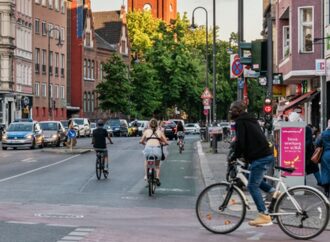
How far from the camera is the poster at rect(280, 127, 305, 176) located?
19.0 meters

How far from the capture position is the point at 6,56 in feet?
279

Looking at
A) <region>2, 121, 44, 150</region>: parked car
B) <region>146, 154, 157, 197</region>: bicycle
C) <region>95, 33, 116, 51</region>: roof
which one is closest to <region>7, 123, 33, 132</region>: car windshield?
<region>2, 121, 44, 150</region>: parked car

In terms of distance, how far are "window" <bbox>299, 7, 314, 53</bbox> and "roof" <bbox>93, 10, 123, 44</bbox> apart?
87443 millimetres

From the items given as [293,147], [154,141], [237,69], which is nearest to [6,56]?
[237,69]

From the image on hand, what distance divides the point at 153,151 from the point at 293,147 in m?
4.13

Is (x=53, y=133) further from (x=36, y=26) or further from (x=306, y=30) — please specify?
(x=36, y=26)

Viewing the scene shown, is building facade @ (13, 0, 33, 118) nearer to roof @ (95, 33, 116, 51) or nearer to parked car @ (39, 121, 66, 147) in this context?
roof @ (95, 33, 116, 51)

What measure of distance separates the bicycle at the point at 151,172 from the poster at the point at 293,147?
3286 mm

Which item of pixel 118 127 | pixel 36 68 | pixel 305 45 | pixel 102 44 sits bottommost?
pixel 118 127

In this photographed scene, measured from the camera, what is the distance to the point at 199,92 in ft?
340

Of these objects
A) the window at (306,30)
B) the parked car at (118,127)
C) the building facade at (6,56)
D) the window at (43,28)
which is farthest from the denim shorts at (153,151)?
the window at (43,28)

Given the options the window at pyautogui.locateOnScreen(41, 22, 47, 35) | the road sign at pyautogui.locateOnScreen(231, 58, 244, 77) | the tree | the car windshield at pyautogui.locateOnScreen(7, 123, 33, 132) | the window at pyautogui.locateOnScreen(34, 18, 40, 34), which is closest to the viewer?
the road sign at pyautogui.locateOnScreen(231, 58, 244, 77)

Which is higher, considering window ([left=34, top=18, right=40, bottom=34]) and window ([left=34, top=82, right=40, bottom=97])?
window ([left=34, top=18, right=40, bottom=34])

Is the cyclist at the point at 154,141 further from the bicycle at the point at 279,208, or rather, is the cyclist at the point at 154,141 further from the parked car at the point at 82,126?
the parked car at the point at 82,126
